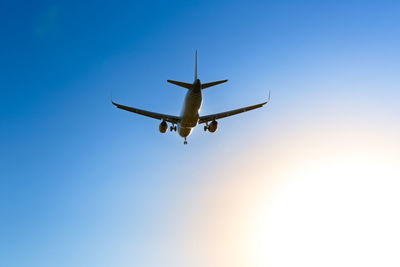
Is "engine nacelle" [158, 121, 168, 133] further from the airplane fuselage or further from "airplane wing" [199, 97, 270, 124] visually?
"airplane wing" [199, 97, 270, 124]

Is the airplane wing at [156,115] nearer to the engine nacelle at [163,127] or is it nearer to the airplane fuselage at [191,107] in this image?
the engine nacelle at [163,127]

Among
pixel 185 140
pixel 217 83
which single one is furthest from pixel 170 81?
pixel 185 140

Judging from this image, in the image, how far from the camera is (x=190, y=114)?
1668 inches

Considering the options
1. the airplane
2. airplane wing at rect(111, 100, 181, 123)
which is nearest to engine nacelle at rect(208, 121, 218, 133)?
the airplane

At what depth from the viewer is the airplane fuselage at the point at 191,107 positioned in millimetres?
40281

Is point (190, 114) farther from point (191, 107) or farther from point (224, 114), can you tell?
point (224, 114)

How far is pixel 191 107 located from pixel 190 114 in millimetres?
1262

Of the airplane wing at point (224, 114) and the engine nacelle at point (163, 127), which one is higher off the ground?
the airplane wing at point (224, 114)

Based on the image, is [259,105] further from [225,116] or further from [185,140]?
[185,140]

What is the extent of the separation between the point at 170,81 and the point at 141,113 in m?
9.24

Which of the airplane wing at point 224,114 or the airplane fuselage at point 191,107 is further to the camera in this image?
the airplane wing at point 224,114

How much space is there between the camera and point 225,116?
49062mm

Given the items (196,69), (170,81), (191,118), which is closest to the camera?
(170,81)

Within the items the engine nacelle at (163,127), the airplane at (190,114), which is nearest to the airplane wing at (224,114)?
the airplane at (190,114)
